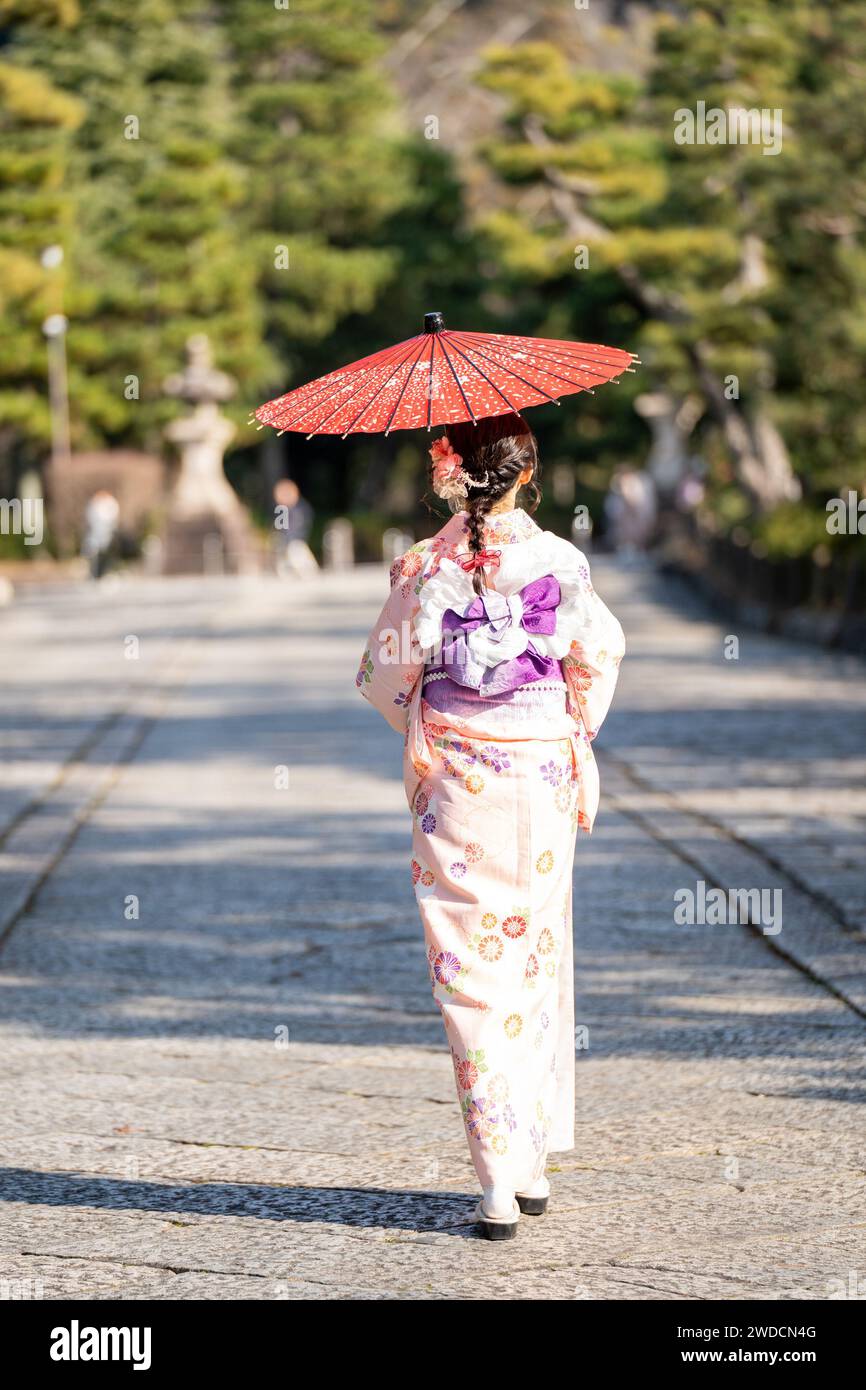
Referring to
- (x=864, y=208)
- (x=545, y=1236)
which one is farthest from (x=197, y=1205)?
(x=864, y=208)

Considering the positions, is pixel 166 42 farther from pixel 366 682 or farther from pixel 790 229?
pixel 366 682

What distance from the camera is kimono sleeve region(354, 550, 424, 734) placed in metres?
4.04

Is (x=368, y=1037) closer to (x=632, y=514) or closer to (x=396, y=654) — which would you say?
(x=396, y=654)

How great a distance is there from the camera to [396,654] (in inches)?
160

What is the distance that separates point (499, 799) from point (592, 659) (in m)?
0.34

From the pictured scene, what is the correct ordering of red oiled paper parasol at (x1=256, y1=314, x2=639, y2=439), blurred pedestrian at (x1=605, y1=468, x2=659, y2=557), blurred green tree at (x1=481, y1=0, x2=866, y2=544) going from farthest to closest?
blurred pedestrian at (x1=605, y1=468, x2=659, y2=557) < blurred green tree at (x1=481, y1=0, x2=866, y2=544) < red oiled paper parasol at (x1=256, y1=314, x2=639, y2=439)

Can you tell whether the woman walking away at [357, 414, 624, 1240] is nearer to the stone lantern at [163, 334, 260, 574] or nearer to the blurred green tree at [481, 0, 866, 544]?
the blurred green tree at [481, 0, 866, 544]

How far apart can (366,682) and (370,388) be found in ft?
2.00

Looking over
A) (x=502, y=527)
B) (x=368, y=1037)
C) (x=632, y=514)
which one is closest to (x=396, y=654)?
(x=502, y=527)

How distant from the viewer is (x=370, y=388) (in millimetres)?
4152

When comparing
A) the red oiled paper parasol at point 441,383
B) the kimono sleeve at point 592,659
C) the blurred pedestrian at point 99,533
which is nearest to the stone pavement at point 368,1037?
the kimono sleeve at point 592,659

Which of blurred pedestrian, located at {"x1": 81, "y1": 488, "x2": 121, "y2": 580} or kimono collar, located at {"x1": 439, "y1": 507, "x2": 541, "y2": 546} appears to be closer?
kimono collar, located at {"x1": 439, "y1": 507, "x2": 541, "y2": 546}

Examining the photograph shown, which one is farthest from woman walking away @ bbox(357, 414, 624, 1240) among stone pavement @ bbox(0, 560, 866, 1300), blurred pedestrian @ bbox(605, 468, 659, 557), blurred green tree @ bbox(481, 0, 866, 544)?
blurred pedestrian @ bbox(605, 468, 659, 557)

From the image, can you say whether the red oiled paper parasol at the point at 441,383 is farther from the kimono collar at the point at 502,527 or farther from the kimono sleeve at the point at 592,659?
the kimono sleeve at the point at 592,659
